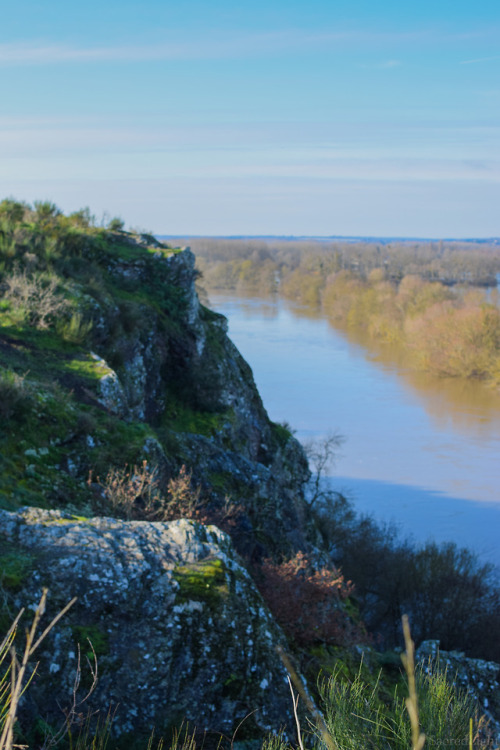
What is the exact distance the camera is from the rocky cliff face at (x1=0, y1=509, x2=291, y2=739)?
12.9 feet

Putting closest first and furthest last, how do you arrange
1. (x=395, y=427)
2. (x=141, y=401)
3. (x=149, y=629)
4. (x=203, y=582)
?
(x=149, y=629), (x=203, y=582), (x=141, y=401), (x=395, y=427)

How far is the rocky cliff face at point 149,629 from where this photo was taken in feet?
12.9

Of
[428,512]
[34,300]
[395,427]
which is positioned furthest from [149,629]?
[395,427]

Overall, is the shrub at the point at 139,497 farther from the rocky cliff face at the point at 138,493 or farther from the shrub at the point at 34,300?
the shrub at the point at 34,300

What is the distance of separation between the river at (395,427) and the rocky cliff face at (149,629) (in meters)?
15.1

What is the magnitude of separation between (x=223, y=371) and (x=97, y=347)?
367 cm

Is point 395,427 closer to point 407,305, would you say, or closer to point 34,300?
point 34,300

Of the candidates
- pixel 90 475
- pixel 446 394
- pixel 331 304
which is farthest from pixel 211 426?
pixel 331 304

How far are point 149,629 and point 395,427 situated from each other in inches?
1000

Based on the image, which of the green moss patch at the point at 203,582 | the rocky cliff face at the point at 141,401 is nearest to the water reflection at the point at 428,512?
the rocky cliff face at the point at 141,401

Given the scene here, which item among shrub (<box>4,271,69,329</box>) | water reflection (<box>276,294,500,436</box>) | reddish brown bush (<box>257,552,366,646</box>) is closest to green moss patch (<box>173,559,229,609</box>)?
reddish brown bush (<box>257,552,366,646</box>)

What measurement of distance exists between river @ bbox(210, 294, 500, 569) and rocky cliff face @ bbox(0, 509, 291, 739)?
15.1 meters

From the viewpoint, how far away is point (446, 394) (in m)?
35.7

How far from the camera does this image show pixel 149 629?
430 centimetres
